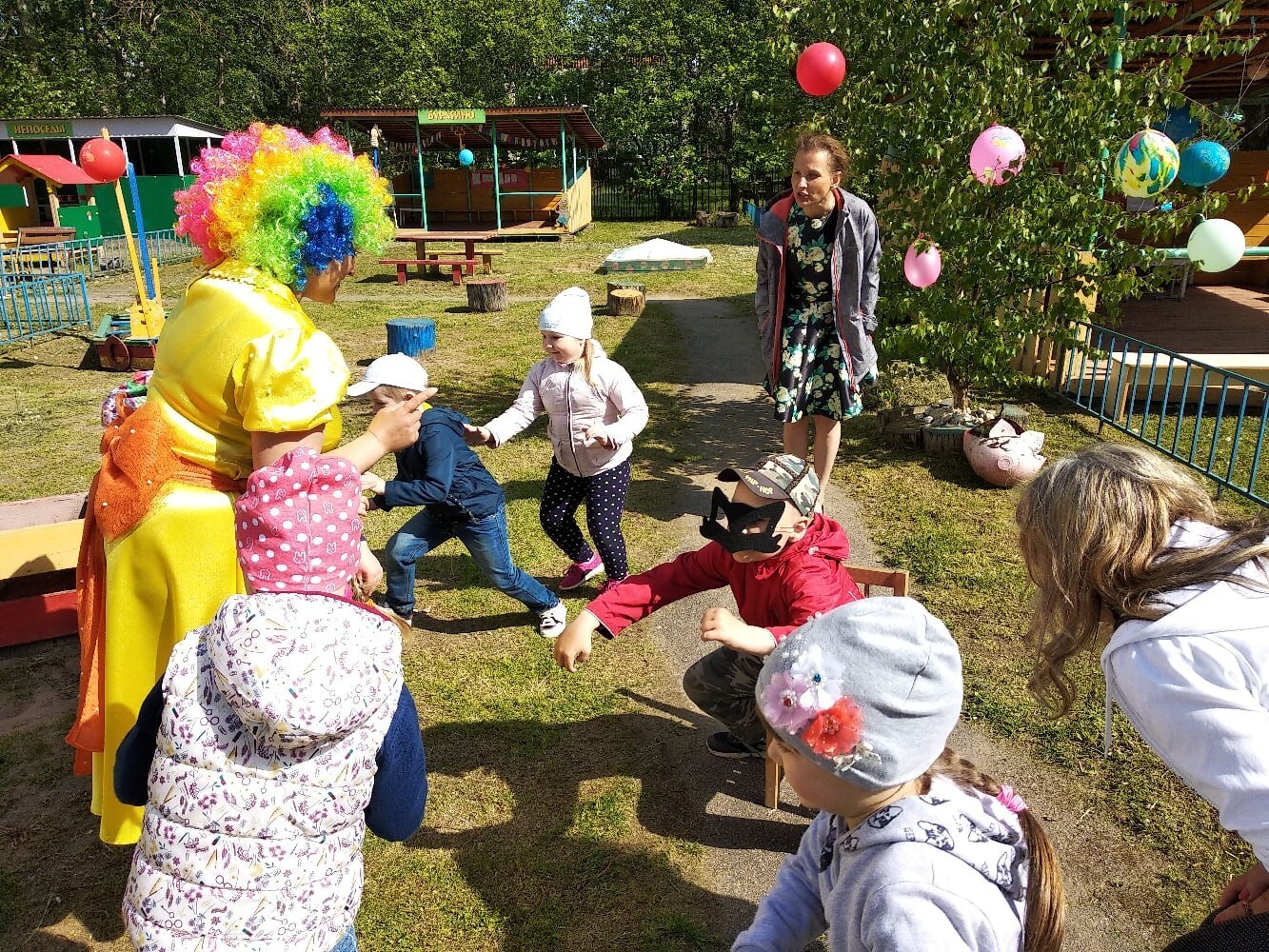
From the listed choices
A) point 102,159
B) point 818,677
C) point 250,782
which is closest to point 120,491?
point 250,782

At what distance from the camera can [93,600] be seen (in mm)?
2682

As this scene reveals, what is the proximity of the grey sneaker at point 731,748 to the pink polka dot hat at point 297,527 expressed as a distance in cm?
202

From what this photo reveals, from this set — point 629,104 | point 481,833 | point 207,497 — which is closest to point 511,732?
point 481,833

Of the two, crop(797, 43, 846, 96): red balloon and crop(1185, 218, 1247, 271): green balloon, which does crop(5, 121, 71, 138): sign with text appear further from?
crop(1185, 218, 1247, 271): green balloon

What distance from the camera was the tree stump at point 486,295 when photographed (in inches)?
527

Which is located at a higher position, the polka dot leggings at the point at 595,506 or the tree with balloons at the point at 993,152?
the tree with balloons at the point at 993,152

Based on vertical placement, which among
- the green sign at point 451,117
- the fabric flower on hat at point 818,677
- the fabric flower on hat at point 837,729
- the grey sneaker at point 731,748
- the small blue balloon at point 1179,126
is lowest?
the grey sneaker at point 731,748

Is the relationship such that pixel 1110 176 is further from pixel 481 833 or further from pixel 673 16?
pixel 673 16

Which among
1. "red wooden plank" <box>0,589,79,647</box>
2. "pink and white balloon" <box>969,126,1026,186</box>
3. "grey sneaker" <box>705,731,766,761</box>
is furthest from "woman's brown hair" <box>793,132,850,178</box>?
"red wooden plank" <box>0,589,79,647</box>

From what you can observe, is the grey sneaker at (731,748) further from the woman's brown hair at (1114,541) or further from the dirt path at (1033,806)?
the woman's brown hair at (1114,541)

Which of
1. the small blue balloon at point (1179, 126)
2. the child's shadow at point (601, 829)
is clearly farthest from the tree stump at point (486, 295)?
the child's shadow at point (601, 829)

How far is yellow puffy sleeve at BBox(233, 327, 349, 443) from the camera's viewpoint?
227cm

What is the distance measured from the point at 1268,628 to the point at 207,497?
8.33ft

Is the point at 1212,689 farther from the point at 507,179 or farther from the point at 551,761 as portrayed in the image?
the point at 507,179
